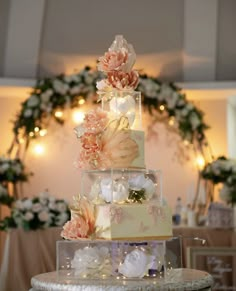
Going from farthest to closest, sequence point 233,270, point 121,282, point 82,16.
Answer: point 82,16 < point 233,270 < point 121,282

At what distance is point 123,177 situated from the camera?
3.49 metres

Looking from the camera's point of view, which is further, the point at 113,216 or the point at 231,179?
the point at 231,179

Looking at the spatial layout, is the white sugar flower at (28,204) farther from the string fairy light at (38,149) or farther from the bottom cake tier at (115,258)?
the bottom cake tier at (115,258)

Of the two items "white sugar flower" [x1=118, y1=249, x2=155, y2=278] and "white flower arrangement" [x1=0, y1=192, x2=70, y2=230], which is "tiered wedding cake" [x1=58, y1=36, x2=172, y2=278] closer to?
"white sugar flower" [x1=118, y1=249, x2=155, y2=278]

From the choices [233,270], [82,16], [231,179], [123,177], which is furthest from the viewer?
[82,16]

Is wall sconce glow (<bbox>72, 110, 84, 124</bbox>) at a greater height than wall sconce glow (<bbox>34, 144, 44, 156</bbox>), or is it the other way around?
wall sconce glow (<bbox>72, 110, 84, 124</bbox>)

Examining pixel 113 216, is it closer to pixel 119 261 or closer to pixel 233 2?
pixel 119 261

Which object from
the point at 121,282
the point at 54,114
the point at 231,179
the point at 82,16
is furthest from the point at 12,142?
the point at 121,282

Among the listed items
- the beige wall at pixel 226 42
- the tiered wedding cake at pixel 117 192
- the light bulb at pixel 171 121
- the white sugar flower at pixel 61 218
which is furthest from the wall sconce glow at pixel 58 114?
the tiered wedding cake at pixel 117 192

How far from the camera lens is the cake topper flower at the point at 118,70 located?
360 cm

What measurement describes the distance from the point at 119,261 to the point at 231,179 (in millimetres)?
3810

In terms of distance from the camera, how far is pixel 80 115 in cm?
776

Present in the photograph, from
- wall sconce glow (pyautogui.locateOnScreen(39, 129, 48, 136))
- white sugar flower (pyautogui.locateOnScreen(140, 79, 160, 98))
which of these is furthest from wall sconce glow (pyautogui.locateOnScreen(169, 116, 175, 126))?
wall sconce glow (pyautogui.locateOnScreen(39, 129, 48, 136))

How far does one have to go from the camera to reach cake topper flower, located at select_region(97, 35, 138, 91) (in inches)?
142
